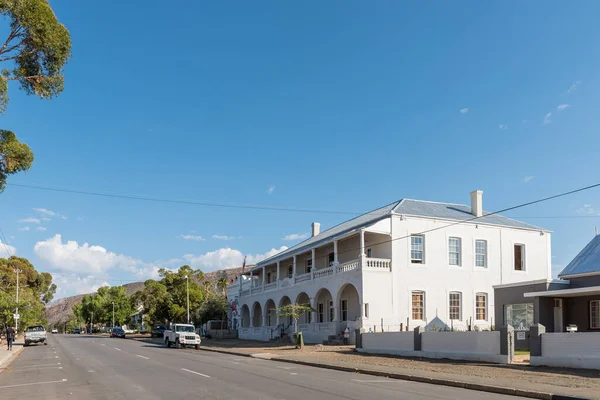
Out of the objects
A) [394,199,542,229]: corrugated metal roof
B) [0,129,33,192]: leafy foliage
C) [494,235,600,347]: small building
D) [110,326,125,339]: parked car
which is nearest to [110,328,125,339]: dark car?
[110,326,125,339]: parked car

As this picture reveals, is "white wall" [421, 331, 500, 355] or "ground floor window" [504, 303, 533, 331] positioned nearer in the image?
"white wall" [421, 331, 500, 355]

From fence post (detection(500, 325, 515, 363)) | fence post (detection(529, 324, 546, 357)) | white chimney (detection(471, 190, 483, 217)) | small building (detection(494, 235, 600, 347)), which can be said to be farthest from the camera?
white chimney (detection(471, 190, 483, 217))

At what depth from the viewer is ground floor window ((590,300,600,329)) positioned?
26.9 meters

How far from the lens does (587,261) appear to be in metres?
29.1

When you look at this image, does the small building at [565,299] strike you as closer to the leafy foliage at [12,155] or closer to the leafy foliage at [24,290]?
the leafy foliage at [12,155]

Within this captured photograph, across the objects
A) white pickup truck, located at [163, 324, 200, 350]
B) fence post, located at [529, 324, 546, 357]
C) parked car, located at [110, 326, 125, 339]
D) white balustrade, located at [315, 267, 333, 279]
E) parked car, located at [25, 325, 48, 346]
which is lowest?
parked car, located at [110, 326, 125, 339]

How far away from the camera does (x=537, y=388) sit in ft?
48.9

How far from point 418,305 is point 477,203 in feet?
31.7

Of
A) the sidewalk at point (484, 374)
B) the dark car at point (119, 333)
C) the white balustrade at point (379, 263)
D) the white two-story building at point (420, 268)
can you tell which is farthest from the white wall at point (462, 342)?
the dark car at point (119, 333)

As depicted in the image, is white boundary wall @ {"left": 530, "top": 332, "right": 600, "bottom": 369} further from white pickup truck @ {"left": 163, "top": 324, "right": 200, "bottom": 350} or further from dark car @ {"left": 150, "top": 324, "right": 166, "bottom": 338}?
dark car @ {"left": 150, "top": 324, "right": 166, "bottom": 338}

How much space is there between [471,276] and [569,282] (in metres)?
10.9

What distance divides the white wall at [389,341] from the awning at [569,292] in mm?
6457

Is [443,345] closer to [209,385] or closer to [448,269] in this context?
[209,385]

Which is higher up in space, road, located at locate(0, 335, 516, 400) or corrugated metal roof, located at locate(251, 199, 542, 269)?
corrugated metal roof, located at locate(251, 199, 542, 269)
